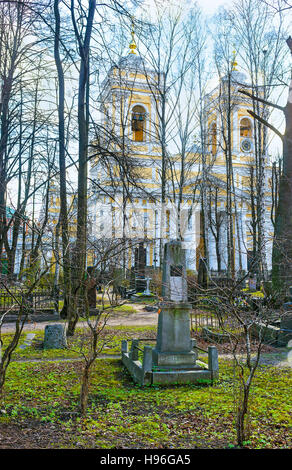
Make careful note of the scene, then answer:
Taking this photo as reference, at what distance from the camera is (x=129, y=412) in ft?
16.7

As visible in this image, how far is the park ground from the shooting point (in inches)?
162

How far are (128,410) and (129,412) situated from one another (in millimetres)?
72

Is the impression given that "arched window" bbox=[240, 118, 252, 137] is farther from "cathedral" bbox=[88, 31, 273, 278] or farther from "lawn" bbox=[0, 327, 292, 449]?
"lawn" bbox=[0, 327, 292, 449]

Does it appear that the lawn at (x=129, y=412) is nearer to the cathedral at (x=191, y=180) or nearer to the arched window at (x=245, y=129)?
the cathedral at (x=191, y=180)

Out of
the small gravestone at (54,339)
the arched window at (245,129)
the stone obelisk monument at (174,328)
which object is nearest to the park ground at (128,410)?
the stone obelisk monument at (174,328)

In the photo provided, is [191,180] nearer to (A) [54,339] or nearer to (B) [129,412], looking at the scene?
(A) [54,339]

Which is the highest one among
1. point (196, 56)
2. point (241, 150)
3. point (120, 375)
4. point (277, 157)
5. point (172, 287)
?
point (196, 56)

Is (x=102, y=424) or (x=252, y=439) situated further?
(x=102, y=424)

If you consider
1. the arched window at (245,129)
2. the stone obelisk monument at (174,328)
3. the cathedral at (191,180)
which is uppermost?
the arched window at (245,129)

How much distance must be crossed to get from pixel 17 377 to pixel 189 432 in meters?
3.53

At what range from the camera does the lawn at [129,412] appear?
412cm

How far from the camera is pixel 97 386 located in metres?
6.28
